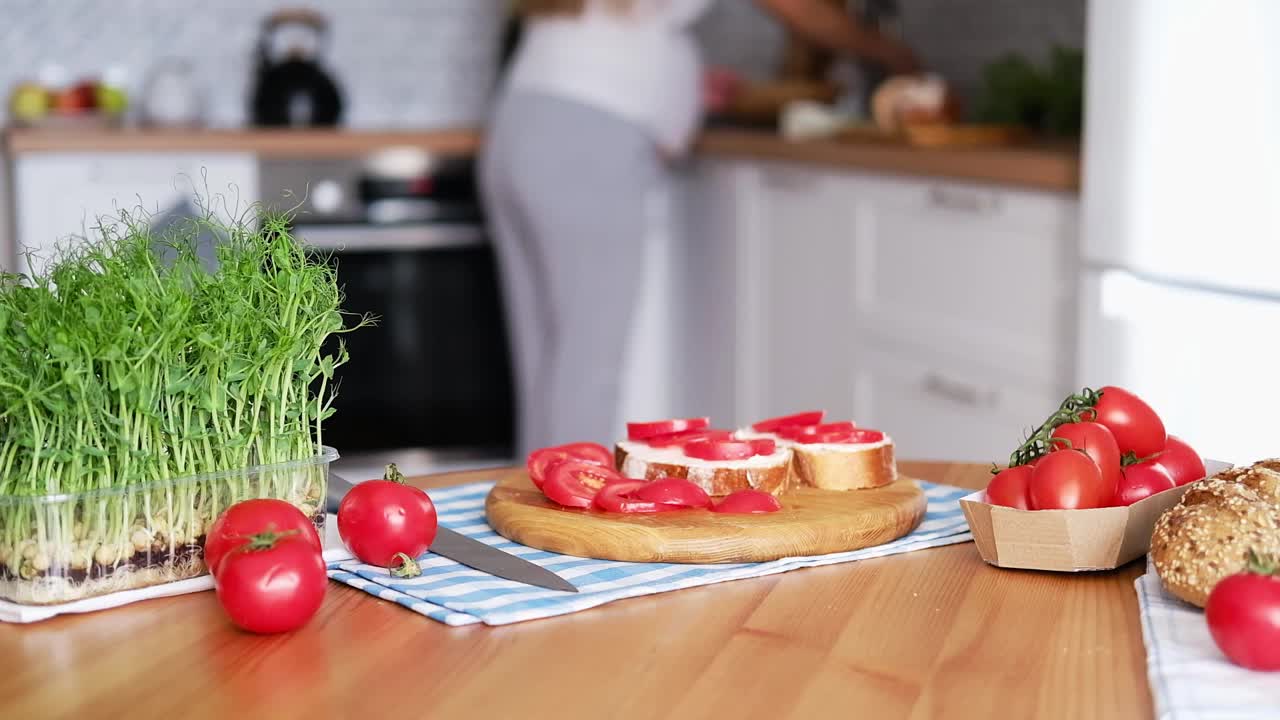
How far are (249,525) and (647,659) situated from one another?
276mm

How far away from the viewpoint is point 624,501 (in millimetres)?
1233

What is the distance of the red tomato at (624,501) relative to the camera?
123cm

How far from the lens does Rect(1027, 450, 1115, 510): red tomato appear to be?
1103mm

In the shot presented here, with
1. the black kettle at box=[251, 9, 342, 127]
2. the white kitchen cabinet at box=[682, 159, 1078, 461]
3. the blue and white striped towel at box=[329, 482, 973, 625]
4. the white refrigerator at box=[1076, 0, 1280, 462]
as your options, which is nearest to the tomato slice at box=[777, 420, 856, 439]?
the blue and white striped towel at box=[329, 482, 973, 625]

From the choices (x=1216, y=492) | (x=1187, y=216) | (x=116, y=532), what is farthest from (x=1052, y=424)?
(x=1187, y=216)

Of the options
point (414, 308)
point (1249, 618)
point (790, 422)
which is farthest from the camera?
point (414, 308)

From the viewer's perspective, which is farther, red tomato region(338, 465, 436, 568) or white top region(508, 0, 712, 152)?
white top region(508, 0, 712, 152)

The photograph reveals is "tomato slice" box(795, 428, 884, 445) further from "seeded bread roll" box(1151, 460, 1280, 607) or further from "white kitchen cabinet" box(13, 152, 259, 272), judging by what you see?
"white kitchen cabinet" box(13, 152, 259, 272)

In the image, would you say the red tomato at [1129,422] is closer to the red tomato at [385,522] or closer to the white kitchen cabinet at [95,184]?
the red tomato at [385,522]

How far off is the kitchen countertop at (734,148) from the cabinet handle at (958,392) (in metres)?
0.39

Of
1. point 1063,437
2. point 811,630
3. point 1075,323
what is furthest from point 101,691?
point 1075,323

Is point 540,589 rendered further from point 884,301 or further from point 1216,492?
point 884,301

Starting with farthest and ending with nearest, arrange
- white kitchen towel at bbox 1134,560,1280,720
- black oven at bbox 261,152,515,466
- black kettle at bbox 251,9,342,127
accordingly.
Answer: black kettle at bbox 251,9,342,127 → black oven at bbox 261,152,515,466 → white kitchen towel at bbox 1134,560,1280,720

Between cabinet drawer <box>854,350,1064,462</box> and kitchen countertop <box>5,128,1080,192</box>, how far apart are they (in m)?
0.37
